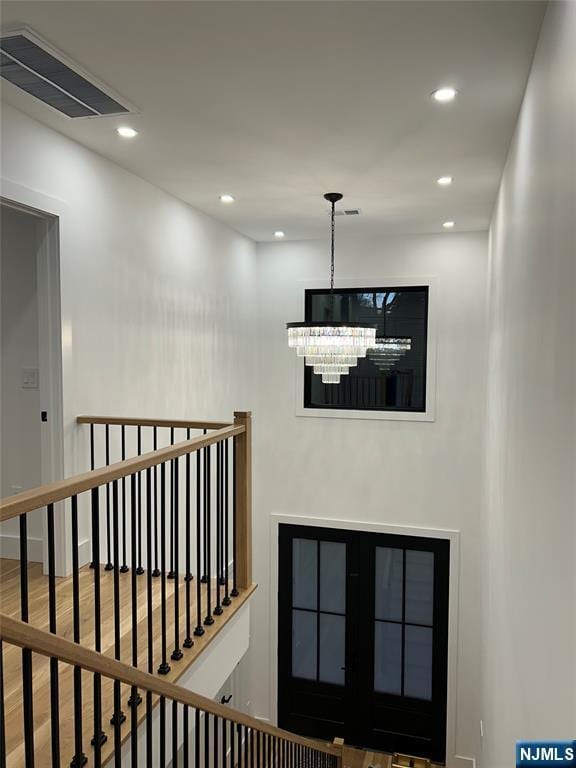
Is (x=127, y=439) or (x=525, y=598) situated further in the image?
(x=127, y=439)

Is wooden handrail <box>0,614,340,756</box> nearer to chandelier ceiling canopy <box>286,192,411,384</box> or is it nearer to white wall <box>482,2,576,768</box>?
white wall <box>482,2,576,768</box>

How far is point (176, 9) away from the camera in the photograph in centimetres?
221

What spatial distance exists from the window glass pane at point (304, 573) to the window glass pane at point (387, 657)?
76 cm

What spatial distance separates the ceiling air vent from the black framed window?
3.57 metres

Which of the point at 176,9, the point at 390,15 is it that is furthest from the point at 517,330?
the point at 176,9

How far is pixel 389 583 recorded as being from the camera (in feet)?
20.9

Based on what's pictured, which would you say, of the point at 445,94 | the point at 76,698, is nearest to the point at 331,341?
the point at 445,94

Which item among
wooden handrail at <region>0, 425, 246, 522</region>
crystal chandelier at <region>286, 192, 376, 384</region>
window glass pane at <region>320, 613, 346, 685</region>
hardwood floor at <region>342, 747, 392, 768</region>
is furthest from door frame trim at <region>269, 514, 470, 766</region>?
wooden handrail at <region>0, 425, 246, 522</region>

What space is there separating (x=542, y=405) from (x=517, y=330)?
37.4 inches

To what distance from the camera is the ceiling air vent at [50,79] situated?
249cm

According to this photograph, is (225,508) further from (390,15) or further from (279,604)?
(279,604)

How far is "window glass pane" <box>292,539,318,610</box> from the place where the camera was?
6.61m

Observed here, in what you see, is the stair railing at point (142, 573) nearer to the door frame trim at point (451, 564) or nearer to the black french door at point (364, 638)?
the door frame trim at point (451, 564)

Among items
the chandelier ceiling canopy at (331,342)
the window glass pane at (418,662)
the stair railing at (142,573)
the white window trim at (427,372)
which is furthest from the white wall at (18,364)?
the window glass pane at (418,662)
